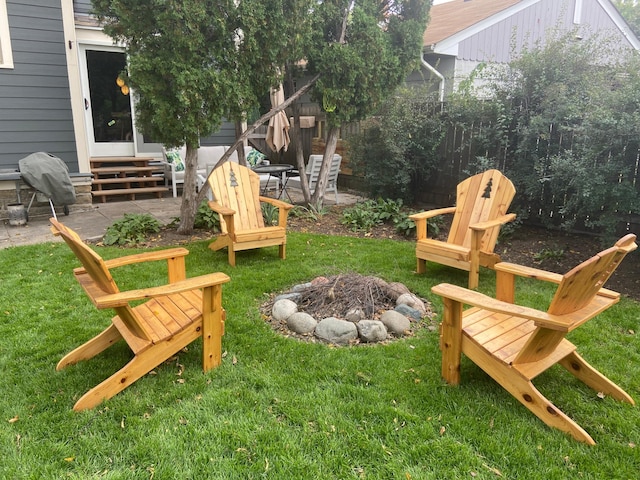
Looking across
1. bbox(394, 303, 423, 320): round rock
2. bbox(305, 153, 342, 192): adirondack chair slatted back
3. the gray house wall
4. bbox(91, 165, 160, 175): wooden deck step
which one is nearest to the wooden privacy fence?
bbox(305, 153, 342, 192): adirondack chair slatted back

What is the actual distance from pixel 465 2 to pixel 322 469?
12.6m

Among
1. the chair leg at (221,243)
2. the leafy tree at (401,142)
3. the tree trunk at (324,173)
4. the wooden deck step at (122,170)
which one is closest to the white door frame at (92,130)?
the wooden deck step at (122,170)

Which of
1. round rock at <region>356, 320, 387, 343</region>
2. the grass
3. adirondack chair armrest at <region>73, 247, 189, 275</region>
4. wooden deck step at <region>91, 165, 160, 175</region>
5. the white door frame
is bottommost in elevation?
the grass

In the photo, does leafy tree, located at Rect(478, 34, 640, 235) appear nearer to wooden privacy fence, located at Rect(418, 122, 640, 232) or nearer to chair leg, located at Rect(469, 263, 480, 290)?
wooden privacy fence, located at Rect(418, 122, 640, 232)

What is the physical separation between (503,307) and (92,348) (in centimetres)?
221

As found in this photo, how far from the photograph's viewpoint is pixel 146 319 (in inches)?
101

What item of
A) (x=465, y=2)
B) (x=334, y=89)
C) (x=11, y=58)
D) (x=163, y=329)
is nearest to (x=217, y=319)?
(x=163, y=329)

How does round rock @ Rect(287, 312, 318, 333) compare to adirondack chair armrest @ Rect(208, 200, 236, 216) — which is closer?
round rock @ Rect(287, 312, 318, 333)

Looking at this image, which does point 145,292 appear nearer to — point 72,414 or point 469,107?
point 72,414

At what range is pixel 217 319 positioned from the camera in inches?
100.0

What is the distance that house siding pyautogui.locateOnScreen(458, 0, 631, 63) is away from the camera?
9281 mm

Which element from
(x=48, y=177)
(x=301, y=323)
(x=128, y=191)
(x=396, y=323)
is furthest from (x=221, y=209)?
(x=128, y=191)

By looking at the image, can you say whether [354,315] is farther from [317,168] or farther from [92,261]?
[317,168]

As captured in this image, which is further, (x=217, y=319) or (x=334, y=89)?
(x=334, y=89)
